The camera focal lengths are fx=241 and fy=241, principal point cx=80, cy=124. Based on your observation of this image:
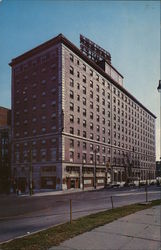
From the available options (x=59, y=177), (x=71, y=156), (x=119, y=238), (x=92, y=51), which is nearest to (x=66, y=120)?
(x=71, y=156)

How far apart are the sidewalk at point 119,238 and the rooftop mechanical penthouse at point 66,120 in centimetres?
2077

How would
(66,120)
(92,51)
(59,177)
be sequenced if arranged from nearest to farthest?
(59,177) → (66,120) → (92,51)

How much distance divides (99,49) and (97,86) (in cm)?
1563

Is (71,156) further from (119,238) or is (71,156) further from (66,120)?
(119,238)

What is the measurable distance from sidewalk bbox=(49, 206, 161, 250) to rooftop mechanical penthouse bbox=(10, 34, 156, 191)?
20769 millimetres

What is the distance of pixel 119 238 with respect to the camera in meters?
7.45

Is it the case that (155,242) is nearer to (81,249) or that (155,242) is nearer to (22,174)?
(81,249)

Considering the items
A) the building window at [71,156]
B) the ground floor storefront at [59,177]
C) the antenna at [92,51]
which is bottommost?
the ground floor storefront at [59,177]

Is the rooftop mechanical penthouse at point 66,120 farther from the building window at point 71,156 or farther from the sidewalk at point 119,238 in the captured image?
the sidewalk at point 119,238

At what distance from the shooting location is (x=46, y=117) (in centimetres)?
4222

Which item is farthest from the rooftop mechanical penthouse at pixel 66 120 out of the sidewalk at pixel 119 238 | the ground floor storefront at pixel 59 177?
the sidewalk at pixel 119 238

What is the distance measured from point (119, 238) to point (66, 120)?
4052 centimetres

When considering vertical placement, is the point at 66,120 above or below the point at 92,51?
below

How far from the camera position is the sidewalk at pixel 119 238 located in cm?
662
